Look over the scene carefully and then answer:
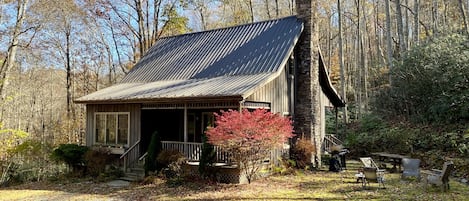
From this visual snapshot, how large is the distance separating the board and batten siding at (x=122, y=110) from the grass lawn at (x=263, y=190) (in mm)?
2503

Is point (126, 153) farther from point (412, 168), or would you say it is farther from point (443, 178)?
point (443, 178)

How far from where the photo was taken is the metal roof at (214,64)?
42.7 feet

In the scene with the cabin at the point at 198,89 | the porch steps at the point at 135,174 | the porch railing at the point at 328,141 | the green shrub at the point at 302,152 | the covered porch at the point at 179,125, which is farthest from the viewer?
the porch railing at the point at 328,141

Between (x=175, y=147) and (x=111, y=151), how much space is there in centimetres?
348

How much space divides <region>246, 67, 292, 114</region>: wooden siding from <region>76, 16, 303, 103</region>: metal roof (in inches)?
21.3

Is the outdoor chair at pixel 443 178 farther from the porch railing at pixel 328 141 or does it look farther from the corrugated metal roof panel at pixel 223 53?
the porch railing at pixel 328 141

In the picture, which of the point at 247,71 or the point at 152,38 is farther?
the point at 152,38

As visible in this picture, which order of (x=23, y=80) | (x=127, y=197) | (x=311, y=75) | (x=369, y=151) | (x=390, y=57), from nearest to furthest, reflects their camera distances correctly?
(x=127, y=197) → (x=311, y=75) → (x=369, y=151) → (x=390, y=57) → (x=23, y=80)

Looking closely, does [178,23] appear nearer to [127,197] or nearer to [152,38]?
[152,38]

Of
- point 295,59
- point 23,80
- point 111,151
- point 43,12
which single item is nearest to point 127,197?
point 111,151

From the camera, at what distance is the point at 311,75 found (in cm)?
1510

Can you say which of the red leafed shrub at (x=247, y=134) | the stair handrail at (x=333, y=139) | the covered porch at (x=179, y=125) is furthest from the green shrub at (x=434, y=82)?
the red leafed shrub at (x=247, y=134)

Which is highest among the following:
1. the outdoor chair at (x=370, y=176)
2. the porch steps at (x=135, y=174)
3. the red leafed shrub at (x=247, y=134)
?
the red leafed shrub at (x=247, y=134)

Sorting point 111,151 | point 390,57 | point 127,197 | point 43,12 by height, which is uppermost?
point 43,12
